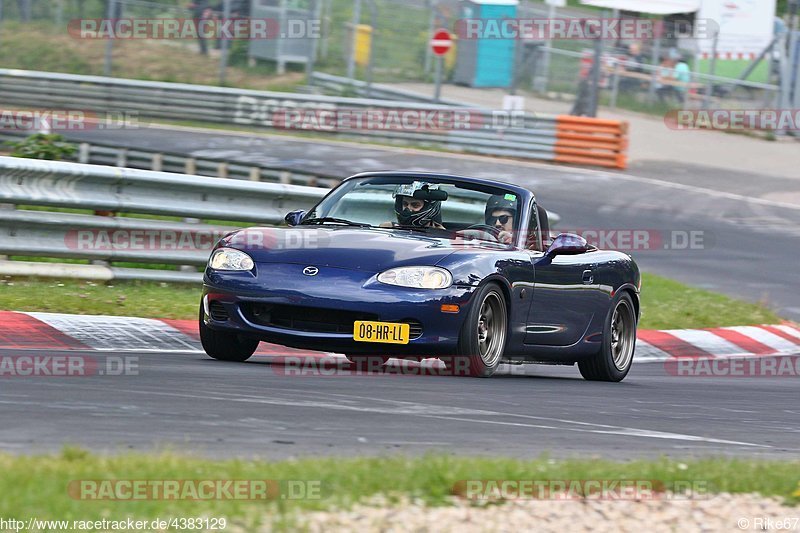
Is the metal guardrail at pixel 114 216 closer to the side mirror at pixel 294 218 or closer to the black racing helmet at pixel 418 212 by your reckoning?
the side mirror at pixel 294 218

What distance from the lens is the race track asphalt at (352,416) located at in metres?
5.46

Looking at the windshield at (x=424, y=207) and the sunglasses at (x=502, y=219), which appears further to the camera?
the sunglasses at (x=502, y=219)

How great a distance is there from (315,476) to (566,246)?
473cm

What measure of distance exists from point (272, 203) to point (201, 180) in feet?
2.96

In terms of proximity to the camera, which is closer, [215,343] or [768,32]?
[215,343]

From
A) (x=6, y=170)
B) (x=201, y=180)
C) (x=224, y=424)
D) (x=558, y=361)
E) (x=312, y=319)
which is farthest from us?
(x=201, y=180)

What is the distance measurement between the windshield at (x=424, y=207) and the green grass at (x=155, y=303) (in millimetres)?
1844

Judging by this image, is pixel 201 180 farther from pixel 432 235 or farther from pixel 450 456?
pixel 450 456

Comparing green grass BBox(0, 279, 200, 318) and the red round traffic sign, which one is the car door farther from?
the red round traffic sign

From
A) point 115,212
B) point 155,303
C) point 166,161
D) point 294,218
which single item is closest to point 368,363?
point 294,218

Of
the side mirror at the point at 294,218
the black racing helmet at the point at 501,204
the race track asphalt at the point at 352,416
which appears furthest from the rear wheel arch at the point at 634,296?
the side mirror at the point at 294,218

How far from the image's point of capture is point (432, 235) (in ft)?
29.0

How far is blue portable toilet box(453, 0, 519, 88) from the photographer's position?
33.4 metres

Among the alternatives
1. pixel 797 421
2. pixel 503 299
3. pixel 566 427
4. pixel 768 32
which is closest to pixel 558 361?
pixel 503 299
